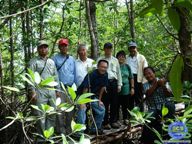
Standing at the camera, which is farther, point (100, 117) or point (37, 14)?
point (37, 14)

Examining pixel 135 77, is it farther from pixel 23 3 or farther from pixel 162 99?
pixel 23 3

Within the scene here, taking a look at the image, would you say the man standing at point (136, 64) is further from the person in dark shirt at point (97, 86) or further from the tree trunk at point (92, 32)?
the person in dark shirt at point (97, 86)

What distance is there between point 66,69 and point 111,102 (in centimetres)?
102

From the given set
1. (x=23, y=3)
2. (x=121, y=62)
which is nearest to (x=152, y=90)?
(x=121, y=62)

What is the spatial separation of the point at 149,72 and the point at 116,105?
1.32 meters

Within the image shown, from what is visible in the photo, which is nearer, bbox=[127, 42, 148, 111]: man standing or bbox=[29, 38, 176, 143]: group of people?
bbox=[29, 38, 176, 143]: group of people

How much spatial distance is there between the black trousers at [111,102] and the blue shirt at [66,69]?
703 mm

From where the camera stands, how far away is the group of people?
4566mm

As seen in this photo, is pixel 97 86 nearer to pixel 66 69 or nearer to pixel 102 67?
pixel 102 67

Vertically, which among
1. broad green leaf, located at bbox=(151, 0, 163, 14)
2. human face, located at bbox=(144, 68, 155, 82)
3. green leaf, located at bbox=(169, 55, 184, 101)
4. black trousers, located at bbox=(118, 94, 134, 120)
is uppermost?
broad green leaf, located at bbox=(151, 0, 163, 14)

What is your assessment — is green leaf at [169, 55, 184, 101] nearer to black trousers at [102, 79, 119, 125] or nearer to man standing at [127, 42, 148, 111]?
black trousers at [102, 79, 119, 125]

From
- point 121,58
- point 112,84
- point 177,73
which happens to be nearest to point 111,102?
point 112,84

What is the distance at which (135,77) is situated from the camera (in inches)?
233

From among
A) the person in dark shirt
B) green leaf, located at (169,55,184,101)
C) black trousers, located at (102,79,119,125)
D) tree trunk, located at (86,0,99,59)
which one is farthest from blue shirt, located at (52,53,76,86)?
green leaf, located at (169,55,184,101)
